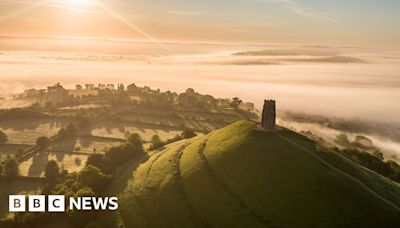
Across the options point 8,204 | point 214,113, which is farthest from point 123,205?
point 214,113

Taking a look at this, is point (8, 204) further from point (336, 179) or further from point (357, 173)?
point (357, 173)

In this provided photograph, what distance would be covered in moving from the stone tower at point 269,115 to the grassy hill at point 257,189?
1.85m

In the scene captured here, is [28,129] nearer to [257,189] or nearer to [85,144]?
[85,144]

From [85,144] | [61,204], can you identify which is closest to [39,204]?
[61,204]

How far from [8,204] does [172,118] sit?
9663cm

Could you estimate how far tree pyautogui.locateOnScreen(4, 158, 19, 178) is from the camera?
90438 millimetres

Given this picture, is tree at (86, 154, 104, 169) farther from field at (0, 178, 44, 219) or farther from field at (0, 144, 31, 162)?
field at (0, 144, 31, 162)

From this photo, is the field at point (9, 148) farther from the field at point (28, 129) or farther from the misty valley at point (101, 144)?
the field at point (28, 129)

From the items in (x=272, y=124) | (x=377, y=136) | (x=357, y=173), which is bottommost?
(x=377, y=136)

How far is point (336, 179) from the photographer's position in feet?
204

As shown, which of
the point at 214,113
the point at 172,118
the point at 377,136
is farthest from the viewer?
the point at 377,136

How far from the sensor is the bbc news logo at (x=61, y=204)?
221ft

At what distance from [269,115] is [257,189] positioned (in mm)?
18307

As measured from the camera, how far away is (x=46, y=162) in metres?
105
